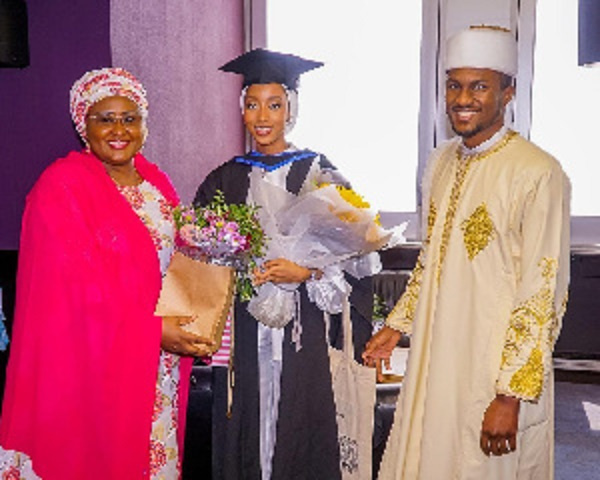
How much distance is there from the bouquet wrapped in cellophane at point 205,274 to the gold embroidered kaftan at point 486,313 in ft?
1.80

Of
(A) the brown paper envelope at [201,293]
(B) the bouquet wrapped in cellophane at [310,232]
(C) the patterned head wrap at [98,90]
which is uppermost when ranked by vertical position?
(C) the patterned head wrap at [98,90]

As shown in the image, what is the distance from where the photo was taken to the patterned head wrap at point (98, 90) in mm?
2145

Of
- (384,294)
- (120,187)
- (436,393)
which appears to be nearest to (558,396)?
Answer: (384,294)

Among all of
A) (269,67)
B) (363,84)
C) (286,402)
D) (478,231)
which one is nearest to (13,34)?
(269,67)

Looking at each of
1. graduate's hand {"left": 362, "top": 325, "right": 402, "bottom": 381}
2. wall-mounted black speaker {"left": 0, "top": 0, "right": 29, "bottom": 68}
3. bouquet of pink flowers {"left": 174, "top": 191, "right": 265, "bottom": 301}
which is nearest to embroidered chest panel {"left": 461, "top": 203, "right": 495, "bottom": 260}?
graduate's hand {"left": 362, "top": 325, "right": 402, "bottom": 381}

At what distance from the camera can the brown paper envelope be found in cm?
207

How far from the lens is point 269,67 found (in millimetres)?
2393

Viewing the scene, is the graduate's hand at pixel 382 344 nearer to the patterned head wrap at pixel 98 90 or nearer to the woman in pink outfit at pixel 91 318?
the woman in pink outfit at pixel 91 318

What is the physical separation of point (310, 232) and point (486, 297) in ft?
2.10

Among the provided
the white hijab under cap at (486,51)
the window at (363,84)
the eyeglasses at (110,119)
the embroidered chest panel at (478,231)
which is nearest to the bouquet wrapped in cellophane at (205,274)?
the eyeglasses at (110,119)

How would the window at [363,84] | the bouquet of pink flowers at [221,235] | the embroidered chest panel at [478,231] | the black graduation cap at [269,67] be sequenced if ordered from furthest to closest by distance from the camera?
the window at [363,84], the black graduation cap at [269,67], the bouquet of pink flowers at [221,235], the embroidered chest panel at [478,231]

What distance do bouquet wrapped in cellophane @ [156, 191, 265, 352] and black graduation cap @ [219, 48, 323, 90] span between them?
1.79ft

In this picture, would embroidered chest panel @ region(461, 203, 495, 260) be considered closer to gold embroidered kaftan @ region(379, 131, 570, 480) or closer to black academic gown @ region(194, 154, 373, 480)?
gold embroidered kaftan @ region(379, 131, 570, 480)

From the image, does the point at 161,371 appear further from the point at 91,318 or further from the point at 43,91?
the point at 43,91
